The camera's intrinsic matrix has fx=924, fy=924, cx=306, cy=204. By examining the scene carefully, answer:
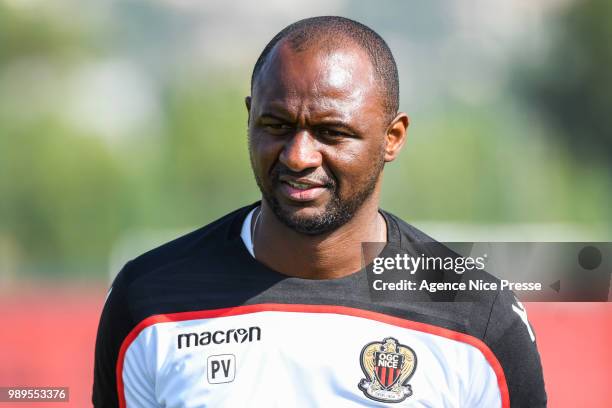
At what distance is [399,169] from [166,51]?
218 inches

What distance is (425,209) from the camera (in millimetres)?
12641

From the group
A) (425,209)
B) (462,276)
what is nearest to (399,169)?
(425,209)

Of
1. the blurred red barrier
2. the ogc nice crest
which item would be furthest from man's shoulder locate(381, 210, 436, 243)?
the blurred red barrier

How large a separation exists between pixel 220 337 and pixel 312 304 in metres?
0.26

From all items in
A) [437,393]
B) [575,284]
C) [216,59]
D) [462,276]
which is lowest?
[437,393]

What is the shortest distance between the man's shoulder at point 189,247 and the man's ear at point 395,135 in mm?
459

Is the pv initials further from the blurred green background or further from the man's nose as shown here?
the blurred green background

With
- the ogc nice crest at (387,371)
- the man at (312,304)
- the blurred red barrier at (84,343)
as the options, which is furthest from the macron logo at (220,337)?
the blurred red barrier at (84,343)

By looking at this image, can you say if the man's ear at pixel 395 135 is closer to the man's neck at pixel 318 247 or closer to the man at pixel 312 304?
the man at pixel 312 304

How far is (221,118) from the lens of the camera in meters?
13.7

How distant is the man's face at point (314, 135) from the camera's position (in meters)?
2.33

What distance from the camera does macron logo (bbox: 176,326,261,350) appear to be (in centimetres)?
245

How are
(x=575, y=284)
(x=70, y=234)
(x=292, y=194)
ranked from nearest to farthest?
(x=292, y=194) → (x=575, y=284) → (x=70, y=234)

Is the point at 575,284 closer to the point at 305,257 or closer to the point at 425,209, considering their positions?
the point at 305,257
